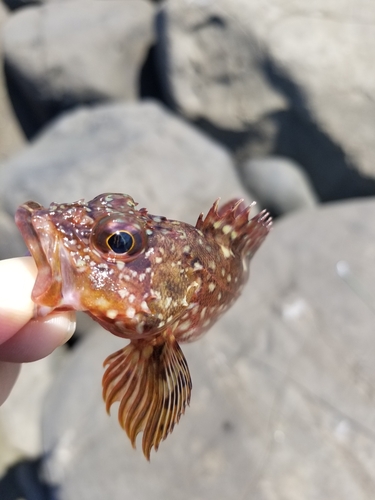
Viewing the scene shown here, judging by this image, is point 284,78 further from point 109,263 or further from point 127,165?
point 109,263

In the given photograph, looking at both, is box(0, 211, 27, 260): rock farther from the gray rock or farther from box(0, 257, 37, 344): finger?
box(0, 257, 37, 344): finger

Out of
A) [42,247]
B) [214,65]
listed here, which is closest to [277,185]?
[214,65]

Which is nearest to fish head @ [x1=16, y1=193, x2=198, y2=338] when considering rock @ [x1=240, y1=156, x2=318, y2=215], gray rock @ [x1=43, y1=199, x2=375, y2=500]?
gray rock @ [x1=43, y1=199, x2=375, y2=500]

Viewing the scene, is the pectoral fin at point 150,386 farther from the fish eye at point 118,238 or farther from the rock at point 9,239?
the rock at point 9,239

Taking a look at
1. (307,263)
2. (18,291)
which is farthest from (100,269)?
(307,263)

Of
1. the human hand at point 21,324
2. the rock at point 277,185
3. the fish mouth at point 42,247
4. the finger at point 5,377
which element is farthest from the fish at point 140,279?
the rock at point 277,185

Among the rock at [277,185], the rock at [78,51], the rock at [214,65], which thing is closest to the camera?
the rock at [214,65]

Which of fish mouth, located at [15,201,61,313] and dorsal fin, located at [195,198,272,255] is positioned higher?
fish mouth, located at [15,201,61,313]
